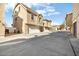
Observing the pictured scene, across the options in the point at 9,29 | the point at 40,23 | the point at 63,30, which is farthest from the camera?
the point at 40,23

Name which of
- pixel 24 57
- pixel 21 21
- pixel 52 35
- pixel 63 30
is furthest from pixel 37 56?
pixel 21 21

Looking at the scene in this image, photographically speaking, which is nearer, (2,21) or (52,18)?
(52,18)

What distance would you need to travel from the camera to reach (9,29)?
6324mm

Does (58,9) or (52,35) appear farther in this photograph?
(52,35)

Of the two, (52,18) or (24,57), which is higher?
(52,18)

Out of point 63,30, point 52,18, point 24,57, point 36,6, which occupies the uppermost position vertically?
point 36,6

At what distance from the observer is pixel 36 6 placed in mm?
4883

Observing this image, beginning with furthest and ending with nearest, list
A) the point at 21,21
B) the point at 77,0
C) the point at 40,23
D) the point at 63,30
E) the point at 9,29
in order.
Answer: the point at 21,21 < the point at 40,23 < the point at 9,29 < the point at 63,30 < the point at 77,0

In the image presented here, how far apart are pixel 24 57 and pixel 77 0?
1912 mm

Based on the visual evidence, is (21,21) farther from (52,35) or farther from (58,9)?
(58,9)

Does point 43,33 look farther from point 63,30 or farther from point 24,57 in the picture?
point 24,57

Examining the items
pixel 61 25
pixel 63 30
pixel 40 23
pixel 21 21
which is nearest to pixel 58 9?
pixel 61 25

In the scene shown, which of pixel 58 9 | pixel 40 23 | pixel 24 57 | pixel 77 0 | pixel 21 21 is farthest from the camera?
pixel 21 21

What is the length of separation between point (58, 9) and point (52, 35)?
1.79 meters
